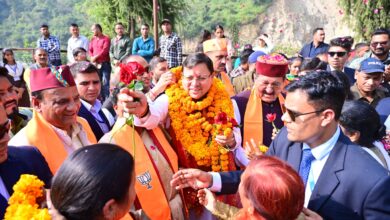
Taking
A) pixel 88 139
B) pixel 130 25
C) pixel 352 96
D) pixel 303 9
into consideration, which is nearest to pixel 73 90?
pixel 88 139

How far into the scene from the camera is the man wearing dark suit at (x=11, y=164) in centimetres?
216

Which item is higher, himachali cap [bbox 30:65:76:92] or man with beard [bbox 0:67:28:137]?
himachali cap [bbox 30:65:76:92]

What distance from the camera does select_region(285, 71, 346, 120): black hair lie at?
238 cm

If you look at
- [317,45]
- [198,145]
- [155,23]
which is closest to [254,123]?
[198,145]

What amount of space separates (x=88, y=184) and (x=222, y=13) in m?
40.5

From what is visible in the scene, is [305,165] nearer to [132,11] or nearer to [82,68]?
[82,68]

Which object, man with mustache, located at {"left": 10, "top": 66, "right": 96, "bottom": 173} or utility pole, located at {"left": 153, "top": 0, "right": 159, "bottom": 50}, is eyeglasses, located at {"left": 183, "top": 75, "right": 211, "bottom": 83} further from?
utility pole, located at {"left": 153, "top": 0, "right": 159, "bottom": 50}

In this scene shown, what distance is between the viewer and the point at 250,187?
186cm

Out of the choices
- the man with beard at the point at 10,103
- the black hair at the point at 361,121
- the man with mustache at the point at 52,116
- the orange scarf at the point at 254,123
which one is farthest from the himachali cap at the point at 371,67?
the man with beard at the point at 10,103

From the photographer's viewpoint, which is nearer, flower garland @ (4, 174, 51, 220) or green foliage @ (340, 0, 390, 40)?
flower garland @ (4, 174, 51, 220)

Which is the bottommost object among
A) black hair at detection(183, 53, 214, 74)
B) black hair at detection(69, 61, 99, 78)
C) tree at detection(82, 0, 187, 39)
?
black hair at detection(69, 61, 99, 78)

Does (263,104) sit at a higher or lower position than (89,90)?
lower

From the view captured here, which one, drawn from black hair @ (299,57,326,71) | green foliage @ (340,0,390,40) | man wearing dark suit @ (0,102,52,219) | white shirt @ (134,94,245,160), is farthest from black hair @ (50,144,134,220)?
green foliage @ (340,0,390,40)

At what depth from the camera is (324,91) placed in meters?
2.38
